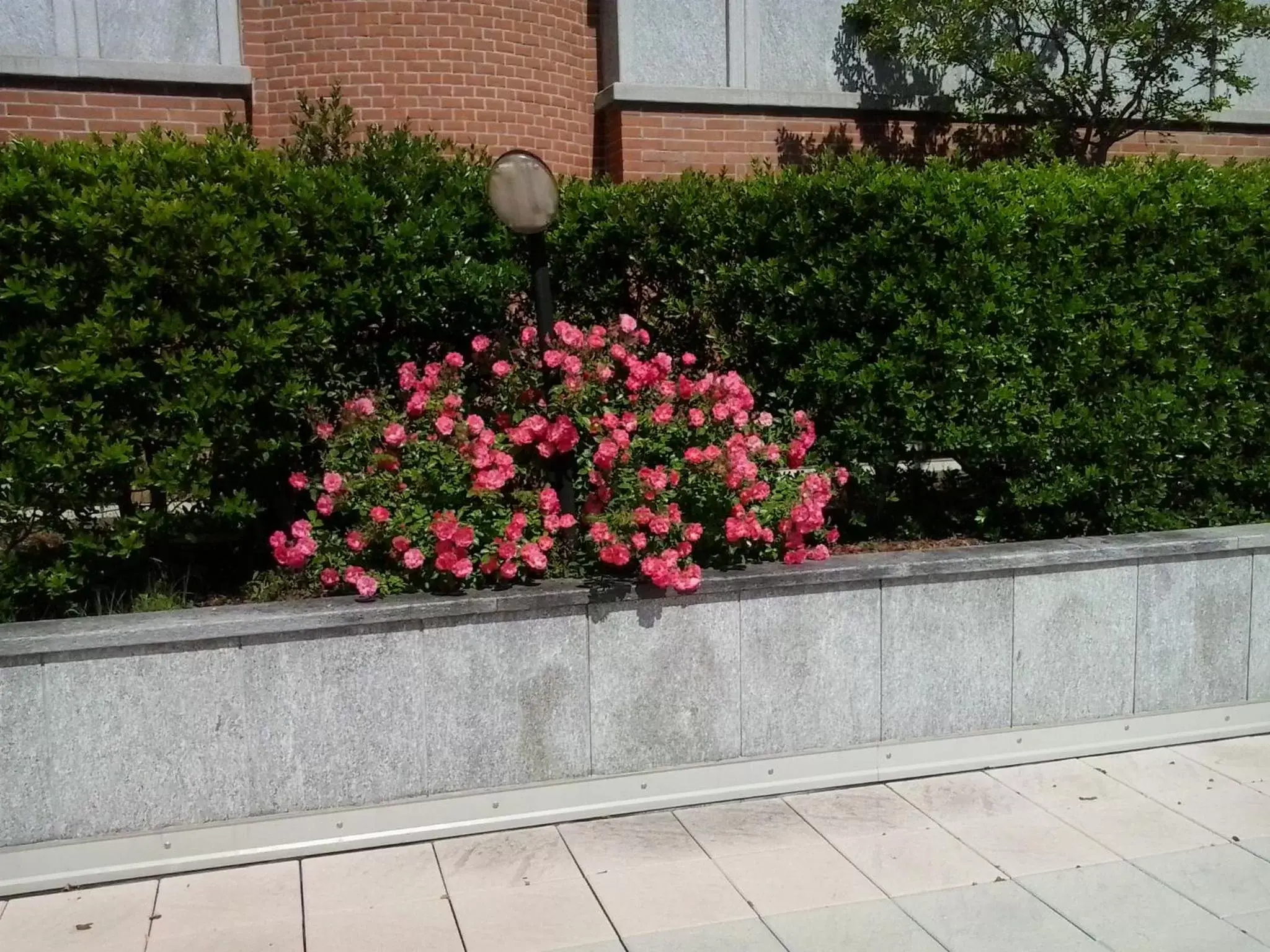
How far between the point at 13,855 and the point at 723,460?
2.88 metres

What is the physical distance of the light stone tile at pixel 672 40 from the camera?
8.18 metres

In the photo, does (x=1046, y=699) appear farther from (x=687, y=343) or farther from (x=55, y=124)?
(x=55, y=124)

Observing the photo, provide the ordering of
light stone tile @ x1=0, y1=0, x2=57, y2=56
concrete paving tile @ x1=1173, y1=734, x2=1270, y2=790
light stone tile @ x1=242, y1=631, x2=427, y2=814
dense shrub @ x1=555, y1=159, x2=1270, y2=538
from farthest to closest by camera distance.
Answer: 1. light stone tile @ x1=0, y1=0, x2=57, y2=56
2. dense shrub @ x1=555, y1=159, x2=1270, y2=538
3. concrete paving tile @ x1=1173, y1=734, x2=1270, y2=790
4. light stone tile @ x1=242, y1=631, x2=427, y2=814

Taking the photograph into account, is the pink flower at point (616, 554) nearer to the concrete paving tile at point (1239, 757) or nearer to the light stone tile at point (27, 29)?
the concrete paving tile at point (1239, 757)

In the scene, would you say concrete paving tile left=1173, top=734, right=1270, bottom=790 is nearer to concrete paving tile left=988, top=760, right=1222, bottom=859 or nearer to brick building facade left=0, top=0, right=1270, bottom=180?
concrete paving tile left=988, top=760, right=1222, bottom=859

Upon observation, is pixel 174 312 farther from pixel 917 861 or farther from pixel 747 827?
pixel 917 861

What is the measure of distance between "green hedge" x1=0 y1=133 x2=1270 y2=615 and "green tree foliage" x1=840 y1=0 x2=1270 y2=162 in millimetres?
2379

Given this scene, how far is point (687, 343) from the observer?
18.3 feet

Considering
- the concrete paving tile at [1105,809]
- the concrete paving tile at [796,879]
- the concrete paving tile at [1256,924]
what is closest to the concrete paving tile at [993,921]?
the concrete paving tile at [796,879]

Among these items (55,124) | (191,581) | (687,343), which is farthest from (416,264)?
(55,124)

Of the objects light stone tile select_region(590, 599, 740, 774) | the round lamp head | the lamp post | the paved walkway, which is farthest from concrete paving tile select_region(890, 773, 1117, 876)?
the round lamp head

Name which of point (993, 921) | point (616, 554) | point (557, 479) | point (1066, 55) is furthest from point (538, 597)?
point (1066, 55)

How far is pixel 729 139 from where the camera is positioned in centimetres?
842

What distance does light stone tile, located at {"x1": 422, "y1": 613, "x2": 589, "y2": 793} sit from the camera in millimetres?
4203
